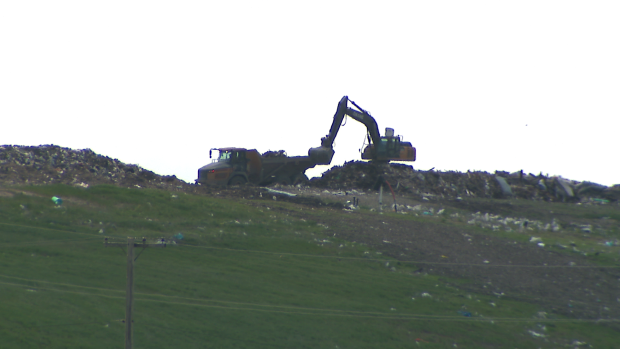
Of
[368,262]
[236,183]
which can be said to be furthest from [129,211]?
[236,183]

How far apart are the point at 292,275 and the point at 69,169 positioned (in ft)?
50.4

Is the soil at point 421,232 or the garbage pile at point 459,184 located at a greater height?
the garbage pile at point 459,184

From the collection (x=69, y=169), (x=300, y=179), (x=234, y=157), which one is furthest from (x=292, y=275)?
(x=300, y=179)

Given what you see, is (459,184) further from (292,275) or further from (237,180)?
(292,275)

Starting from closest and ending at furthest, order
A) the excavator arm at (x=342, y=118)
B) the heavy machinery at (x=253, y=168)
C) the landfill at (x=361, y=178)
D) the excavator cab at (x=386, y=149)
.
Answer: the landfill at (x=361, y=178) < the heavy machinery at (x=253, y=168) < the excavator arm at (x=342, y=118) < the excavator cab at (x=386, y=149)

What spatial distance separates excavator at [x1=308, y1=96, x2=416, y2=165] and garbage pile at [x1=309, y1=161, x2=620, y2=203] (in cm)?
65

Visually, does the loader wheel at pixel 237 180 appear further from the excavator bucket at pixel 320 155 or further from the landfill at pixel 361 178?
the excavator bucket at pixel 320 155

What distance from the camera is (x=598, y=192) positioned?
107 feet

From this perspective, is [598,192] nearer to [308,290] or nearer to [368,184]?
[368,184]

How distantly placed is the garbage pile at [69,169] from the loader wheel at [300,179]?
246 inches

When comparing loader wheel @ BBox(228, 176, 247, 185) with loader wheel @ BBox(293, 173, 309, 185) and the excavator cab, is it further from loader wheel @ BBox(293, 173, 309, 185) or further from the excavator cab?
the excavator cab

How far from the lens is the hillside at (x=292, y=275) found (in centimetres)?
755

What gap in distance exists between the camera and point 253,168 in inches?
998

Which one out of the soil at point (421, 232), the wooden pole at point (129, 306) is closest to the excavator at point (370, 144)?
the soil at point (421, 232)
